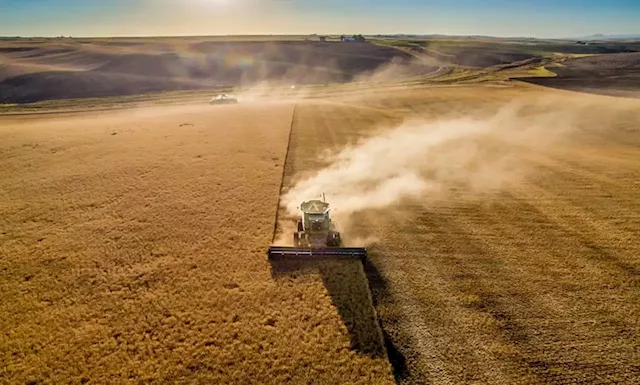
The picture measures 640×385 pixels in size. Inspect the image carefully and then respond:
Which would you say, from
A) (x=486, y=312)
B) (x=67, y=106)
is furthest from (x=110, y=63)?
(x=486, y=312)

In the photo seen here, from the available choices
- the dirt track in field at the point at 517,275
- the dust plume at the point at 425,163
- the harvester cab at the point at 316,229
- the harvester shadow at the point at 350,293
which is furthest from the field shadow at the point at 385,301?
the dust plume at the point at 425,163

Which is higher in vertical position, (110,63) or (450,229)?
(110,63)

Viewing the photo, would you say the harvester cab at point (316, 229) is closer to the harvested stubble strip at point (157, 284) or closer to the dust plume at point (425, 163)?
the harvested stubble strip at point (157, 284)

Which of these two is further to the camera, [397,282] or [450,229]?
[450,229]

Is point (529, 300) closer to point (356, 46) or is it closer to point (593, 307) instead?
point (593, 307)

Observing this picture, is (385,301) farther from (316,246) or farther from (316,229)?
(316,229)

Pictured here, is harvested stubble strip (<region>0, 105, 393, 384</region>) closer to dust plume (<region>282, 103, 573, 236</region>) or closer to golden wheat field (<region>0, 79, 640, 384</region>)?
golden wheat field (<region>0, 79, 640, 384</region>)

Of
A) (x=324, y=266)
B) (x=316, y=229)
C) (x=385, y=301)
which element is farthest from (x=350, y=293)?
(x=316, y=229)
